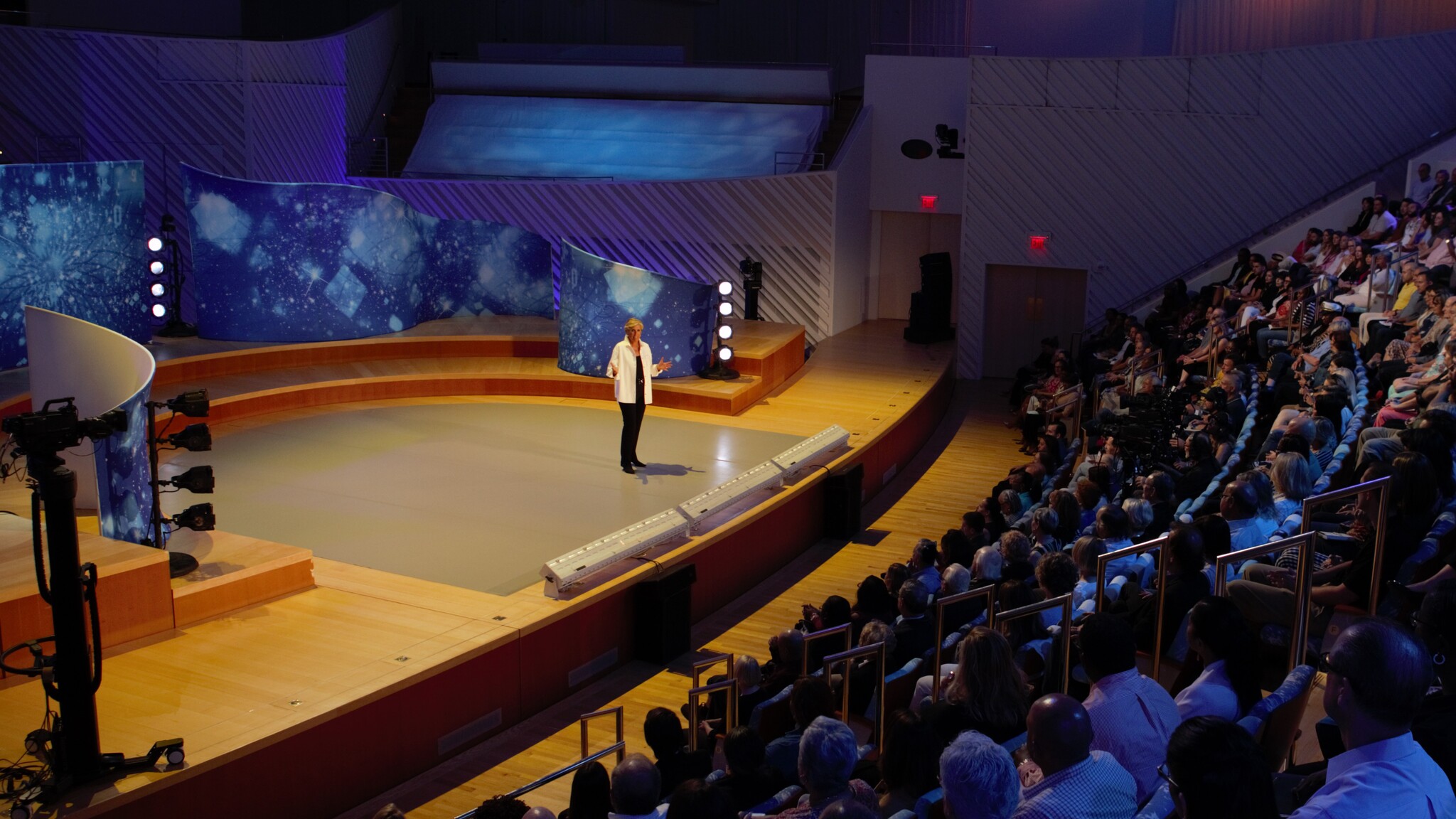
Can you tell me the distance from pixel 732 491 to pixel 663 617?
3.88 ft

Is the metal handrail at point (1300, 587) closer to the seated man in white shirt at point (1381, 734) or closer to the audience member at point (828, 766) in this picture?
the audience member at point (828, 766)

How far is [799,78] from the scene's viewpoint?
50.0 feet

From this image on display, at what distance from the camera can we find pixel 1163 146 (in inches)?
518

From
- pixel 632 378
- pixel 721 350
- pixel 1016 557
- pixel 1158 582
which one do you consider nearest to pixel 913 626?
pixel 1016 557

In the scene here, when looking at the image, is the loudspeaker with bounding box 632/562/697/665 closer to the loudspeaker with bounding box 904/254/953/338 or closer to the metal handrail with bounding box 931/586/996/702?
the metal handrail with bounding box 931/586/996/702

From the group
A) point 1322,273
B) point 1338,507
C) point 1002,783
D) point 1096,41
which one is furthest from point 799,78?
point 1002,783

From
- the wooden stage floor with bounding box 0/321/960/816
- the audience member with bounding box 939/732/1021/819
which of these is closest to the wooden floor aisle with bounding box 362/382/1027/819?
the wooden stage floor with bounding box 0/321/960/816

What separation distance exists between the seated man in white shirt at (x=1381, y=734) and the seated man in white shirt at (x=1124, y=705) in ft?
3.24

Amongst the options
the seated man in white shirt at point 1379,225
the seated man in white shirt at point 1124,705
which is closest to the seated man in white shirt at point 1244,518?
the seated man in white shirt at point 1124,705

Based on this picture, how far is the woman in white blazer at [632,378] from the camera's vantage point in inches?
342

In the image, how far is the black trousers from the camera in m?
8.80

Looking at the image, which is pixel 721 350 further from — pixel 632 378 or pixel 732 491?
pixel 732 491

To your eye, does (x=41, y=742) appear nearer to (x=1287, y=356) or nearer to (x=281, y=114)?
(x=1287, y=356)

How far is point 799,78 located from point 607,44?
363 centimetres
